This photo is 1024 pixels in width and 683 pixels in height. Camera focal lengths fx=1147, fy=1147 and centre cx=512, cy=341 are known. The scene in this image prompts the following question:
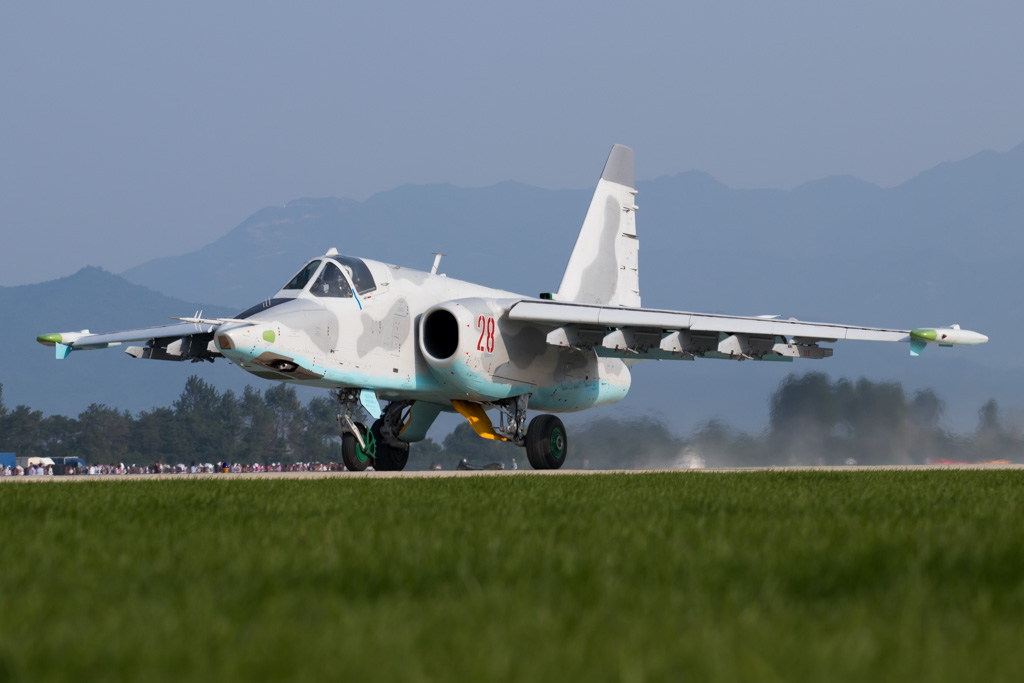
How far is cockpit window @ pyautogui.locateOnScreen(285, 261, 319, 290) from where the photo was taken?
19.6 meters

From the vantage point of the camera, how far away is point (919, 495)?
9.35m

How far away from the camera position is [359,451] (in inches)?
838

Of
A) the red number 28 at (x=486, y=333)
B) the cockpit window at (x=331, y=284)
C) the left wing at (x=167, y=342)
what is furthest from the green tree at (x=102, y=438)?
the cockpit window at (x=331, y=284)

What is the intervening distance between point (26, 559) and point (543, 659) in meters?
3.07

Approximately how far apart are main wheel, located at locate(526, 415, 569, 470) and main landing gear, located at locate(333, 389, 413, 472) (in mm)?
2510

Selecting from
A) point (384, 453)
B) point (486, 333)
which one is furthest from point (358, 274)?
point (384, 453)

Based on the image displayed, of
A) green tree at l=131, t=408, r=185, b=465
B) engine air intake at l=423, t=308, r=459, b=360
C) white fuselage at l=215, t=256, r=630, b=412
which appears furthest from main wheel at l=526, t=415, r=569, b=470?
green tree at l=131, t=408, r=185, b=465

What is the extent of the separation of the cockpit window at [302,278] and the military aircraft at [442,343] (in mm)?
28

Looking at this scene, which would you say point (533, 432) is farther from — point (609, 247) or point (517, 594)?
point (517, 594)

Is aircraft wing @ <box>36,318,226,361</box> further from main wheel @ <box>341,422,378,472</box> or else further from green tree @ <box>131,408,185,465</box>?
green tree @ <box>131,408,185,465</box>

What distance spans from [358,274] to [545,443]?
5410 millimetres

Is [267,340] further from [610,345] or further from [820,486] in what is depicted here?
[820,486]

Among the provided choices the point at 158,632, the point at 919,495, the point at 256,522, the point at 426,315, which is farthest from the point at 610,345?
the point at 158,632

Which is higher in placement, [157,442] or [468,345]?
[468,345]
